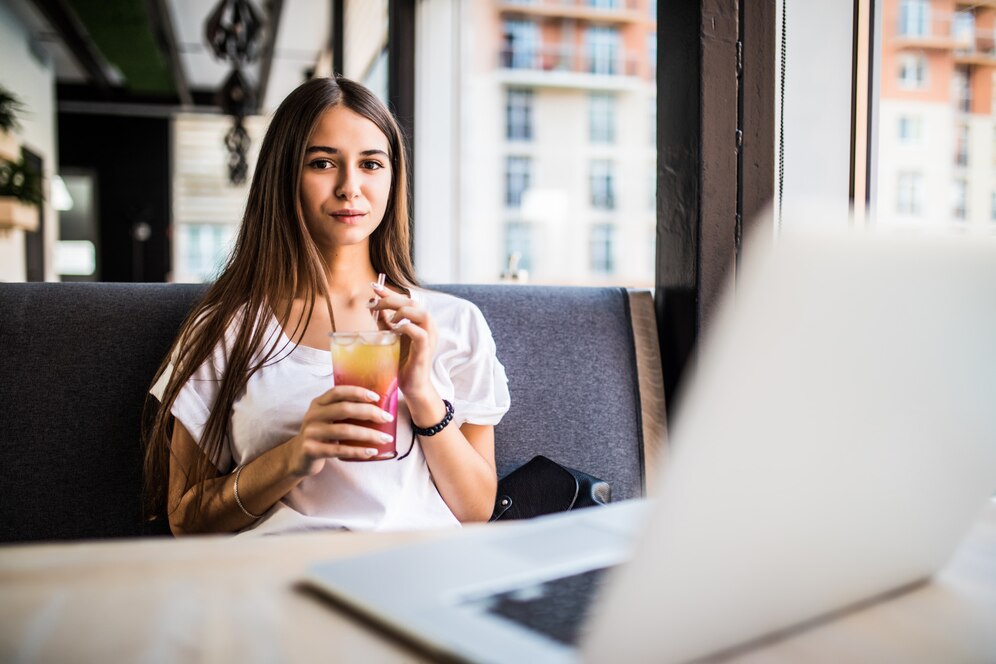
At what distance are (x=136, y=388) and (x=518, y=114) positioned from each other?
22.5m

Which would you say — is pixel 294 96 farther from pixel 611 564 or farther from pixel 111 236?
pixel 111 236

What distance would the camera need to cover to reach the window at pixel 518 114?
893 inches

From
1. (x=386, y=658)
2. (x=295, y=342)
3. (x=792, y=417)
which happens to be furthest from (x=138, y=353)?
(x=792, y=417)

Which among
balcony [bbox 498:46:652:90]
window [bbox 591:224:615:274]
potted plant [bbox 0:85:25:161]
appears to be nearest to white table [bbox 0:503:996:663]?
potted plant [bbox 0:85:25:161]

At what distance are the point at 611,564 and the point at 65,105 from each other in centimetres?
1217

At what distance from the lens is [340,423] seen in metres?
1.01

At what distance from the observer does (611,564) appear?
1.94ft

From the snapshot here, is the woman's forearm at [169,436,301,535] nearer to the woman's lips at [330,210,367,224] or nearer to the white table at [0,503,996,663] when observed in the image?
the woman's lips at [330,210,367,224]

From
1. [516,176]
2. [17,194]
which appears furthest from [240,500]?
[516,176]

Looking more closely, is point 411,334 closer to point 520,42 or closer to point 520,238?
point 520,42

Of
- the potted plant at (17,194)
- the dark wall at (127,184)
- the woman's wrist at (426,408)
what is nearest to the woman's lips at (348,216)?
the woman's wrist at (426,408)

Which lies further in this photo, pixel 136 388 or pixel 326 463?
pixel 136 388

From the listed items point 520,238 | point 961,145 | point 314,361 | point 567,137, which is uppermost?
point 567,137

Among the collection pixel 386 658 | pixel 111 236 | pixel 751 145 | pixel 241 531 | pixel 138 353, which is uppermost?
pixel 111 236
